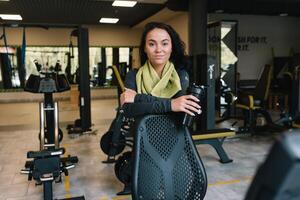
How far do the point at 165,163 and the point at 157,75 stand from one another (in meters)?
0.46

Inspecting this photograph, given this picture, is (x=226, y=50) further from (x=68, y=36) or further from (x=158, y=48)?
(x=158, y=48)

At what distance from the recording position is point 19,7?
8945 millimetres

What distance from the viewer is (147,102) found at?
4.88ft

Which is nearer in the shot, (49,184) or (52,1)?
(49,184)

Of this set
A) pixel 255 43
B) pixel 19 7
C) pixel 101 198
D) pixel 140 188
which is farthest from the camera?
pixel 255 43

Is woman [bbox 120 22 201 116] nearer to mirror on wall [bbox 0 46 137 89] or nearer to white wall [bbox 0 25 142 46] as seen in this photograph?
mirror on wall [bbox 0 46 137 89]

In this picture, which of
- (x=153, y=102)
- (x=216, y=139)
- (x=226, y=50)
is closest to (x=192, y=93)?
(x=153, y=102)

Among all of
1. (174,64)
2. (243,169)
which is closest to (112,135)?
(243,169)

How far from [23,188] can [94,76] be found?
32.6 feet

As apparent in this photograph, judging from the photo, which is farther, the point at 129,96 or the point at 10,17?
the point at 10,17

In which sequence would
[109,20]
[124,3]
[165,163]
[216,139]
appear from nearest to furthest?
[165,163], [216,139], [124,3], [109,20]

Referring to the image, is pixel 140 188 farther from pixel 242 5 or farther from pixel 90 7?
pixel 90 7

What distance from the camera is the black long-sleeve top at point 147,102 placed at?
4.75ft

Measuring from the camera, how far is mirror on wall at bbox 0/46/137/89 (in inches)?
473
